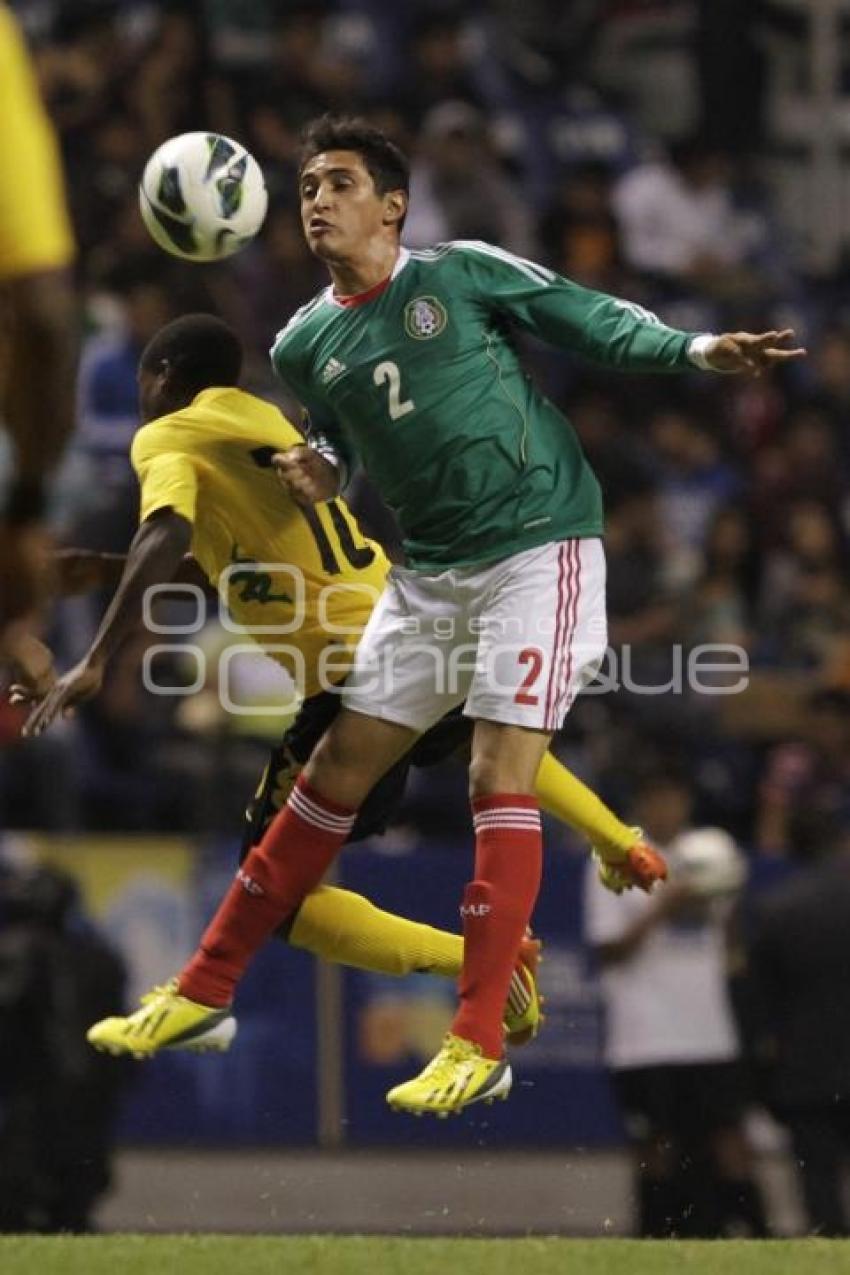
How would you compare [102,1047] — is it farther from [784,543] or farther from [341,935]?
[784,543]

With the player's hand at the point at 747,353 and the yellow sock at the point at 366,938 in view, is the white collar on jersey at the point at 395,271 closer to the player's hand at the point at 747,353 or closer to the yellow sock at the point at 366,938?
the player's hand at the point at 747,353

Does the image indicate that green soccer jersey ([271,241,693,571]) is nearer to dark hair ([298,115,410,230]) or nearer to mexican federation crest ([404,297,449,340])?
→ mexican federation crest ([404,297,449,340])

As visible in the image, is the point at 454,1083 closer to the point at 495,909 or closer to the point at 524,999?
the point at 495,909

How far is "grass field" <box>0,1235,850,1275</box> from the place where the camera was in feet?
23.9

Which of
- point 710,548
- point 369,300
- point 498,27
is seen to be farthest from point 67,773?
point 498,27

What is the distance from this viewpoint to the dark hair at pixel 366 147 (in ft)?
25.8

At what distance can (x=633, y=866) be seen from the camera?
8500 millimetres

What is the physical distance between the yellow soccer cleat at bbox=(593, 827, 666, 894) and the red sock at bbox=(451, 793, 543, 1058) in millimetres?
757

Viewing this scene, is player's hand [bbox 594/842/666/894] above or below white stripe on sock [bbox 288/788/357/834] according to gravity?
below

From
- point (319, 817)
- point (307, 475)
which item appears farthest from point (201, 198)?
point (319, 817)

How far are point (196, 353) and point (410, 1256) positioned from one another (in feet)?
8.41

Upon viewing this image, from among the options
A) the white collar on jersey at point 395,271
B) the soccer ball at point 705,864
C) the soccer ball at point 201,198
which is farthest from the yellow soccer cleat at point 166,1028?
the soccer ball at point 705,864

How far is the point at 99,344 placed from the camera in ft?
47.4

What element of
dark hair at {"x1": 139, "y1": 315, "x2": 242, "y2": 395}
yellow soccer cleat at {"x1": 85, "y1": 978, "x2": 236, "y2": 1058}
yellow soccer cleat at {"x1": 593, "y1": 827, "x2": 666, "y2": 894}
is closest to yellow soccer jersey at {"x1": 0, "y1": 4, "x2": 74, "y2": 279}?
dark hair at {"x1": 139, "y1": 315, "x2": 242, "y2": 395}
